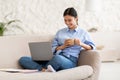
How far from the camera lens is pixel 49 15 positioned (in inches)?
155

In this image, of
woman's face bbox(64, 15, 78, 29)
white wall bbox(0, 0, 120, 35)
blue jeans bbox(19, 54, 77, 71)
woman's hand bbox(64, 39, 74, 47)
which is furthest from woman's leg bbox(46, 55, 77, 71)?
white wall bbox(0, 0, 120, 35)

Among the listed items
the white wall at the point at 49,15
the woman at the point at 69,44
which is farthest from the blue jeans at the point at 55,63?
the white wall at the point at 49,15

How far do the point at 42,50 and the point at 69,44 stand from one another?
0.27 m

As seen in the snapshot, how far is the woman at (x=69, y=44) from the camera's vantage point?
A: 8.74 feet

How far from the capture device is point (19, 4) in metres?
3.80

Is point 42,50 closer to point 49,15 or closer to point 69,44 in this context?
point 69,44

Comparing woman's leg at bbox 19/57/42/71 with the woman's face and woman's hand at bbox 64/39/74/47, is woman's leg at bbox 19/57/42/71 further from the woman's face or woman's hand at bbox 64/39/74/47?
the woman's face

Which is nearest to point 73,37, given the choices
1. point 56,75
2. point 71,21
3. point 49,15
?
point 71,21

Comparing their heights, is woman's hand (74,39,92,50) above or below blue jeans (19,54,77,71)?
above

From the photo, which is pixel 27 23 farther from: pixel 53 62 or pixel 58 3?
pixel 53 62

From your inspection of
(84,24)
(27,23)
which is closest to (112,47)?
(84,24)

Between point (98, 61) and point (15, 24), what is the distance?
164 cm

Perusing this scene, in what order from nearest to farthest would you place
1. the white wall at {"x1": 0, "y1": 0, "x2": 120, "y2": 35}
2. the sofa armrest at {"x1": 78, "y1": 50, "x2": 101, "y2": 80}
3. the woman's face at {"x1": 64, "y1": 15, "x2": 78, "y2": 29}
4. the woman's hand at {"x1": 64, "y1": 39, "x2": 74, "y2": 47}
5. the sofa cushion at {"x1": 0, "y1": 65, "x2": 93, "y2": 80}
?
the sofa cushion at {"x1": 0, "y1": 65, "x2": 93, "y2": 80} < the sofa armrest at {"x1": 78, "y1": 50, "x2": 101, "y2": 80} < the woman's hand at {"x1": 64, "y1": 39, "x2": 74, "y2": 47} < the woman's face at {"x1": 64, "y1": 15, "x2": 78, "y2": 29} < the white wall at {"x1": 0, "y1": 0, "x2": 120, "y2": 35}

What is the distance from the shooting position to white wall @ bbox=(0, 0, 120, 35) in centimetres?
379
